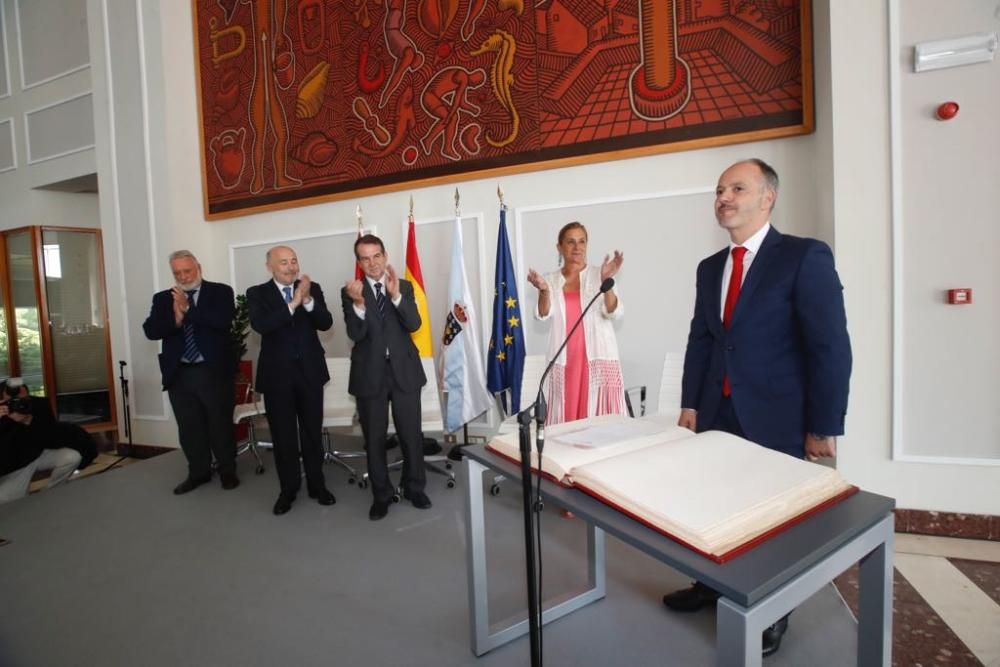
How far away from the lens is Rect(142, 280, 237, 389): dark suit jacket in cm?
348

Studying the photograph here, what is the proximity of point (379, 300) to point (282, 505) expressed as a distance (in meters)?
1.38

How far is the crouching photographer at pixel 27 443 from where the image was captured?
3.62 meters

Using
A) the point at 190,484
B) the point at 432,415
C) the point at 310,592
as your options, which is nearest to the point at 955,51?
the point at 432,415

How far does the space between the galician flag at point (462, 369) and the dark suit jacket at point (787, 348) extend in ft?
7.47

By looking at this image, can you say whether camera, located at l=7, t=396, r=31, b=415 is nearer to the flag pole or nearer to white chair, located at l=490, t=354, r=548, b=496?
white chair, located at l=490, t=354, r=548, b=496

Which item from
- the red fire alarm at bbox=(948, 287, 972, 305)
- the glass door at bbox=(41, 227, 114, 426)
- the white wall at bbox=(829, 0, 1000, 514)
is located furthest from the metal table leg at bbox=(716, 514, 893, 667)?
the glass door at bbox=(41, 227, 114, 426)

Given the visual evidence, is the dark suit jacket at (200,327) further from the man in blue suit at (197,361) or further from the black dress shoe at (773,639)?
the black dress shoe at (773,639)

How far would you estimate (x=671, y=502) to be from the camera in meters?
0.94

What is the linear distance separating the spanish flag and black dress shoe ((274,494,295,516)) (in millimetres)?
1270

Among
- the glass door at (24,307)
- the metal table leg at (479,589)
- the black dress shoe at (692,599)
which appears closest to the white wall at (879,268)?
the black dress shoe at (692,599)

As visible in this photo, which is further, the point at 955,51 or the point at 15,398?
the point at 15,398

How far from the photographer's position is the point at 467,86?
3980 millimetres

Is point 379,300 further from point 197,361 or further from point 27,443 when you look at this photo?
point 27,443

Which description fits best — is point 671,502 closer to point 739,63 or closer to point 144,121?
point 739,63
